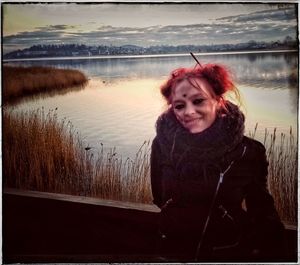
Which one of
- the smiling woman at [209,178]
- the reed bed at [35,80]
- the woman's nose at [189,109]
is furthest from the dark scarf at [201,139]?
the reed bed at [35,80]

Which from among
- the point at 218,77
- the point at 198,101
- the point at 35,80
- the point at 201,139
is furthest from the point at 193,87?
the point at 35,80

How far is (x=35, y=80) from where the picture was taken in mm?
3676

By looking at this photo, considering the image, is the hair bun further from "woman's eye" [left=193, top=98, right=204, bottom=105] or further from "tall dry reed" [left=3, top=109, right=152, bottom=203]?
"tall dry reed" [left=3, top=109, right=152, bottom=203]

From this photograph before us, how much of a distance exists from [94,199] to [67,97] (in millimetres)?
870

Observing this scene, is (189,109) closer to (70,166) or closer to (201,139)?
(201,139)

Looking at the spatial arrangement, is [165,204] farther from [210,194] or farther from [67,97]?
[67,97]

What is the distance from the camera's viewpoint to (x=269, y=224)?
364cm

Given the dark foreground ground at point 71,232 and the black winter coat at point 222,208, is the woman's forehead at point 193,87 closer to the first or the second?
the black winter coat at point 222,208

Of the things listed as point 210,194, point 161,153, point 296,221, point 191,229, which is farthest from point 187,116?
point 296,221

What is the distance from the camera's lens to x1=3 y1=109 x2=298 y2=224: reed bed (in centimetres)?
366

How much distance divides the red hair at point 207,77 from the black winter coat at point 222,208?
0.43 meters

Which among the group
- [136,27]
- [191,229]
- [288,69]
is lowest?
[191,229]

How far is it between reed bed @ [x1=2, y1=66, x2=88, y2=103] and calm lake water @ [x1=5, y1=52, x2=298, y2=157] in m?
0.06

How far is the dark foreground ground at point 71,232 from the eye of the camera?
11.9 ft
